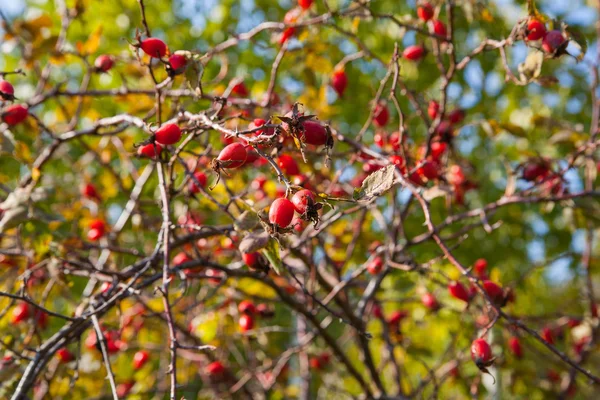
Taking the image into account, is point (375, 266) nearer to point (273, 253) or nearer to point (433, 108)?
point (433, 108)

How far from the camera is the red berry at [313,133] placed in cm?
92

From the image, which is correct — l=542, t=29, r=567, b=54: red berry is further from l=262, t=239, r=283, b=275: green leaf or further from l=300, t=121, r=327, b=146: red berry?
l=262, t=239, r=283, b=275: green leaf

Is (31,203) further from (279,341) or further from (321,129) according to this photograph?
(279,341)

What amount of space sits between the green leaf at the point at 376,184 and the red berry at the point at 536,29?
732mm

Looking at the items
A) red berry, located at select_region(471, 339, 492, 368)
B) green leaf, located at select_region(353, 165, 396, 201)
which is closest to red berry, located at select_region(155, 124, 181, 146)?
green leaf, located at select_region(353, 165, 396, 201)

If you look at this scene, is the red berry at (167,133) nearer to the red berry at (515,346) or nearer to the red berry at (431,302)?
the red berry at (431,302)

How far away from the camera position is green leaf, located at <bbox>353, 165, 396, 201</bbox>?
32.8 inches

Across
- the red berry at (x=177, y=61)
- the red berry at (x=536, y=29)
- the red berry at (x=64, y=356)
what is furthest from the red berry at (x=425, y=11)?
the red berry at (x=64, y=356)

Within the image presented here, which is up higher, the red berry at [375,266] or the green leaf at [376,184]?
the green leaf at [376,184]

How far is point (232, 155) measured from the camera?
0.95 m

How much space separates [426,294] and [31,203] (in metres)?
1.48

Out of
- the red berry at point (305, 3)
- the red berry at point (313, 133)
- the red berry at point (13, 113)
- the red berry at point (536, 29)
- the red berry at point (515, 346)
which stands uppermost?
the red berry at point (13, 113)

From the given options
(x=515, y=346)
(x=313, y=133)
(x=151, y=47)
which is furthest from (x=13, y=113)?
(x=515, y=346)

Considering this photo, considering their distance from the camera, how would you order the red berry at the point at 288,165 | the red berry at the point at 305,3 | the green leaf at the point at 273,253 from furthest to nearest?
the red berry at the point at 305,3
the red berry at the point at 288,165
the green leaf at the point at 273,253
